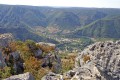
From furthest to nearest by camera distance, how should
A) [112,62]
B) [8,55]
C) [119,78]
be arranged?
[8,55]
[112,62]
[119,78]

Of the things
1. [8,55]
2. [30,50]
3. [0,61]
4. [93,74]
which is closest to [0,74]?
[0,61]

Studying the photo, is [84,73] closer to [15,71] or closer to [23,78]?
[23,78]

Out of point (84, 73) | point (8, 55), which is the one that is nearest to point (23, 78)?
point (84, 73)

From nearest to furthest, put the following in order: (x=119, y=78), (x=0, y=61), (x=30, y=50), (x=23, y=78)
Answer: (x=23, y=78) < (x=119, y=78) < (x=0, y=61) < (x=30, y=50)

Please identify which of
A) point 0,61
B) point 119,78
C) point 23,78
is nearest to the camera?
point 23,78

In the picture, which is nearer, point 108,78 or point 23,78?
point 23,78

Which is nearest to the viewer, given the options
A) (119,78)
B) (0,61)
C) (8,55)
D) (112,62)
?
(119,78)

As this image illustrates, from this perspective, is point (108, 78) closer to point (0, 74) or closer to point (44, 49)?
point (0, 74)

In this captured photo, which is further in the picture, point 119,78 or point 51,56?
point 51,56
